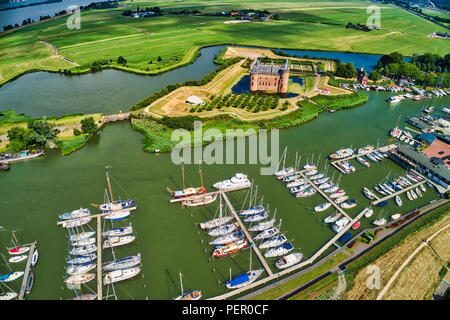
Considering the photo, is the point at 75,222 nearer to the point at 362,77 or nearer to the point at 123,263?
the point at 123,263

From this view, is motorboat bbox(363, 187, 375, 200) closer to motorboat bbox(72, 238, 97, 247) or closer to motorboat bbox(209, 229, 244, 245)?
motorboat bbox(209, 229, 244, 245)

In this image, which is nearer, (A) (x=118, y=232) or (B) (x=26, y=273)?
(B) (x=26, y=273)

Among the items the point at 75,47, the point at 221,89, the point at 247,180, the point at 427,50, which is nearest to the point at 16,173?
the point at 247,180

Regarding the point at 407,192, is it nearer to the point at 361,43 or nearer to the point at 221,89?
the point at 221,89

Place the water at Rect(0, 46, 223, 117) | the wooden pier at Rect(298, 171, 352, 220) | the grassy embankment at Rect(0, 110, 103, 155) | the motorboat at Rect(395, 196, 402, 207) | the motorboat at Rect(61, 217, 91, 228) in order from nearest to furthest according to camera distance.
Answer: the motorboat at Rect(61, 217, 91, 228), the wooden pier at Rect(298, 171, 352, 220), the motorboat at Rect(395, 196, 402, 207), the grassy embankment at Rect(0, 110, 103, 155), the water at Rect(0, 46, 223, 117)

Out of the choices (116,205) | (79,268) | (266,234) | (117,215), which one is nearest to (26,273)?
(79,268)

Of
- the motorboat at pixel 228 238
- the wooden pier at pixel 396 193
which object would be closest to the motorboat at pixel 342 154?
the wooden pier at pixel 396 193

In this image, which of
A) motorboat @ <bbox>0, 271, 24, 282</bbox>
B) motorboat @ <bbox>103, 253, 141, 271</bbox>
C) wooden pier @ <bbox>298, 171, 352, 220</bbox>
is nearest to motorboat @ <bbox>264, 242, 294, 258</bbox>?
wooden pier @ <bbox>298, 171, 352, 220</bbox>
